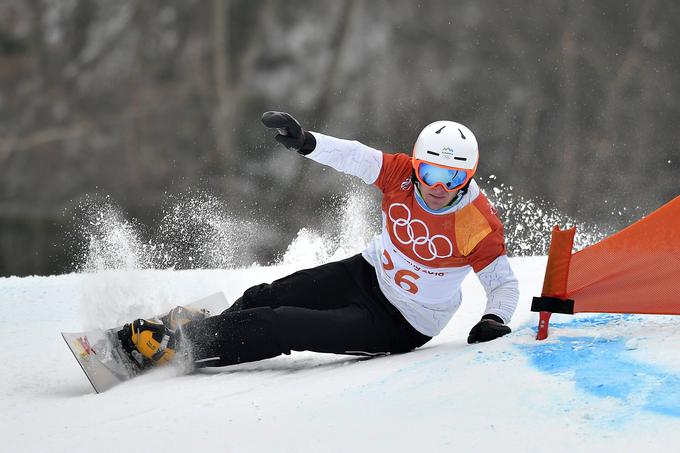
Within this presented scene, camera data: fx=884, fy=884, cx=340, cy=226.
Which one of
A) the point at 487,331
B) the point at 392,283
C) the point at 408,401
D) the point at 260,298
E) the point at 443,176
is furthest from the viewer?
the point at 260,298

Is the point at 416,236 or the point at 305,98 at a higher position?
the point at 305,98

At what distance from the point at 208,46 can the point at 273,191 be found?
2.66 meters

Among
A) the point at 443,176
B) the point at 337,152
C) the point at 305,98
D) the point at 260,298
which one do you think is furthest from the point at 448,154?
the point at 305,98

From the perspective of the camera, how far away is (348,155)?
3.28 m

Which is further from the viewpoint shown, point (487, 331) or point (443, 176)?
point (443, 176)

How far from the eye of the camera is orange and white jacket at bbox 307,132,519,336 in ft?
10.2

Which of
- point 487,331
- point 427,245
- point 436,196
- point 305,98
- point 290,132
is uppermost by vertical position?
point 305,98

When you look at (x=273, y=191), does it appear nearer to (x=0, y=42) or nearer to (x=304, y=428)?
(x=0, y=42)

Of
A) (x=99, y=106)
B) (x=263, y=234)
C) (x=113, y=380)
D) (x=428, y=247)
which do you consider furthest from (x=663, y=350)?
(x=99, y=106)

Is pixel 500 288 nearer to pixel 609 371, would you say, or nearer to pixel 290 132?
pixel 609 371

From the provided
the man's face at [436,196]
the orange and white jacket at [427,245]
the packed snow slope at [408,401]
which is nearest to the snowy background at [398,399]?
the packed snow slope at [408,401]

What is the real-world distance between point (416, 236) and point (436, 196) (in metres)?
0.17

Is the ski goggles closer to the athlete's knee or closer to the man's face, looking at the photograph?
the man's face

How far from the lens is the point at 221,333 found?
3256 millimetres
